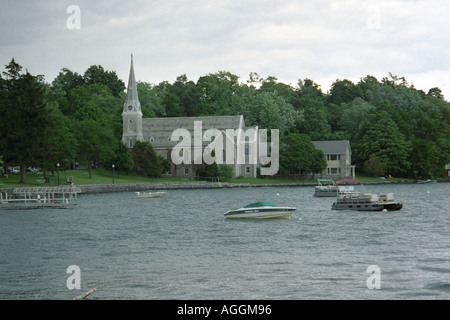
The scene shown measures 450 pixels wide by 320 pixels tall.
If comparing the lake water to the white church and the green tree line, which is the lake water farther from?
the white church

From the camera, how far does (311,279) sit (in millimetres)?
25359

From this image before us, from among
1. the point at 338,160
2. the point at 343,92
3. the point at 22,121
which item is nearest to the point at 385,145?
the point at 338,160

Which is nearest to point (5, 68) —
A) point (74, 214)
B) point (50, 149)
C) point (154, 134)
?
point (50, 149)

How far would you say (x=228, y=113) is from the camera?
151m

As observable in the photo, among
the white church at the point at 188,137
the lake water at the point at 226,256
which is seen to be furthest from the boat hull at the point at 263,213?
the white church at the point at 188,137

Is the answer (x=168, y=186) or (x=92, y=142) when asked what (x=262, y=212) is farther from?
(x=92, y=142)

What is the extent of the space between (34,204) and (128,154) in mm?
45904

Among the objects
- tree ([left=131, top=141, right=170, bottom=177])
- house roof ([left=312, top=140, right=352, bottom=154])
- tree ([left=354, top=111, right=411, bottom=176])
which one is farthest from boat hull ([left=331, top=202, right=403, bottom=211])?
house roof ([left=312, top=140, right=352, bottom=154])

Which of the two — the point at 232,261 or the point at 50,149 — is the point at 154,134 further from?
the point at 232,261

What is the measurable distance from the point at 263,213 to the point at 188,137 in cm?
8385

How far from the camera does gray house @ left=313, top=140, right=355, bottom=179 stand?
132125mm

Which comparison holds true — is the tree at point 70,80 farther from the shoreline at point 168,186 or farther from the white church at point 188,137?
the shoreline at point 168,186

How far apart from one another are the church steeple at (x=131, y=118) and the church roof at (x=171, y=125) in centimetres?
427

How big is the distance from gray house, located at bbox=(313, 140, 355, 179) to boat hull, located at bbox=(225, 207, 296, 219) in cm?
8339
